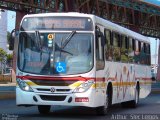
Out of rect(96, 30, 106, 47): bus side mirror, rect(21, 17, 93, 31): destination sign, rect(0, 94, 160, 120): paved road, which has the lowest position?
rect(0, 94, 160, 120): paved road

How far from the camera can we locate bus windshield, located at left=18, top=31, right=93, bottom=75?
603 inches

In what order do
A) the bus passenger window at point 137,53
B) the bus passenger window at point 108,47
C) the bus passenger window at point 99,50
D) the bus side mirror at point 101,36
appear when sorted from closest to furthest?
the bus passenger window at point 99,50 → the bus side mirror at point 101,36 → the bus passenger window at point 108,47 → the bus passenger window at point 137,53

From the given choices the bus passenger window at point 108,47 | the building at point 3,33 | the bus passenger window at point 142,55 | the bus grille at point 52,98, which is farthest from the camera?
the building at point 3,33

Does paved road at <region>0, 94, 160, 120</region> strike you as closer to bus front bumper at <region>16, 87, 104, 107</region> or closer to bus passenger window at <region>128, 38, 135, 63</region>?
bus front bumper at <region>16, 87, 104, 107</region>

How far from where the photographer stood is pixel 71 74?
15172 mm

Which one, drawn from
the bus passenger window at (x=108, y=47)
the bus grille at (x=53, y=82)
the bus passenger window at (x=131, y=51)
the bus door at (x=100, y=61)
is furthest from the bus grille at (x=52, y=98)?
the bus passenger window at (x=131, y=51)

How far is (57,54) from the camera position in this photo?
15.4m

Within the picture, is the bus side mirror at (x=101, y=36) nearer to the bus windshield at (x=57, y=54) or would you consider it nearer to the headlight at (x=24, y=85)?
the bus windshield at (x=57, y=54)

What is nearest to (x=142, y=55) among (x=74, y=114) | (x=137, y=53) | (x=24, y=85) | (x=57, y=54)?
(x=137, y=53)

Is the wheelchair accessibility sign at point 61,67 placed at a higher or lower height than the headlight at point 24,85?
higher

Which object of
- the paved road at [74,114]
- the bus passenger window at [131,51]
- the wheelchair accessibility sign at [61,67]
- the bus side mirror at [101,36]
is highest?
the bus side mirror at [101,36]

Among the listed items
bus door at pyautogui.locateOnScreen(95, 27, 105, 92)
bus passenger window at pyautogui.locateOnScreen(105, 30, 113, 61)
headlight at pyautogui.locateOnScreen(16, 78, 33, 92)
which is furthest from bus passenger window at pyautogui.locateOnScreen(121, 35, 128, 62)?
headlight at pyautogui.locateOnScreen(16, 78, 33, 92)

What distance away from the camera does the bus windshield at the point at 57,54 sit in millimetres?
15312

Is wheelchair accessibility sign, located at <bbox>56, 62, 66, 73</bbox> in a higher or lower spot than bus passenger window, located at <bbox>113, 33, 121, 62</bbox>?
lower
